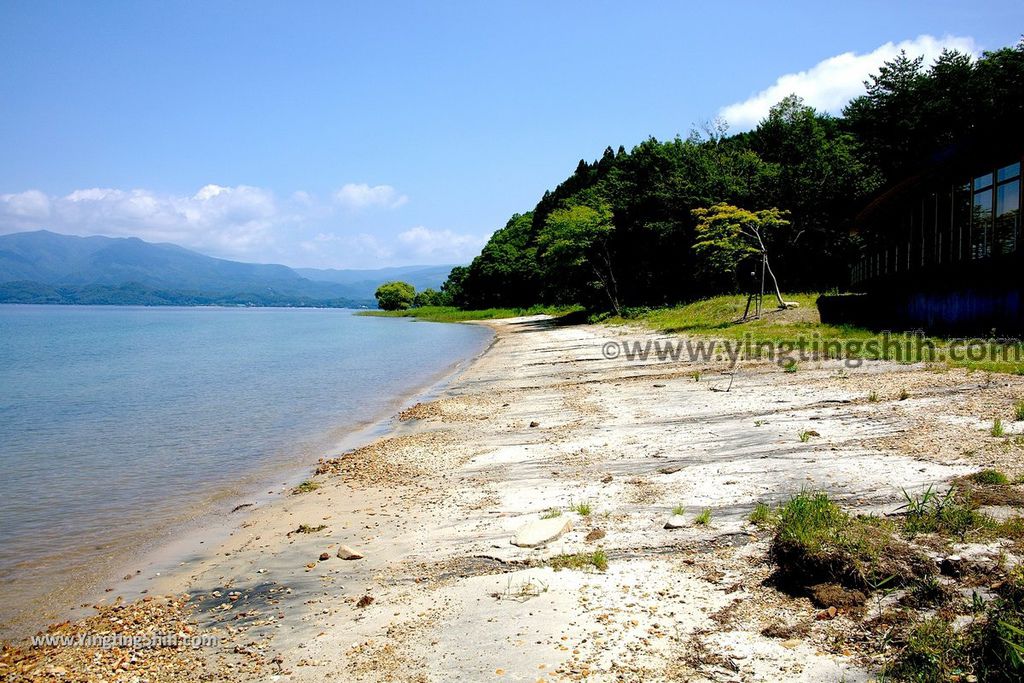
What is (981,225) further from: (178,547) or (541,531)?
(178,547)

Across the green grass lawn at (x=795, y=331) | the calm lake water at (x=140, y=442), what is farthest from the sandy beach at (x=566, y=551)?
the green grass lawn at (x=795, y=331)

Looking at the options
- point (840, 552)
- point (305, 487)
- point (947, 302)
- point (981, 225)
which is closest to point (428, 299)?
point (947, 302)

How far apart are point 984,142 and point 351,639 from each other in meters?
20.2

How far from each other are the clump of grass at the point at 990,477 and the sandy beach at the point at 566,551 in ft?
0.89

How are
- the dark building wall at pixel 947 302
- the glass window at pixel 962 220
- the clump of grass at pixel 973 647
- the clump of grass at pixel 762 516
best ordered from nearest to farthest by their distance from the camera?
the clump of grass at pixel 973 647 → the clump of grass at pixel 762 516 → the dark building wall at pixel 947 302 → the glass window at pixel 962 220

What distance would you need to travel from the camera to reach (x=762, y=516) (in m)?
5.82

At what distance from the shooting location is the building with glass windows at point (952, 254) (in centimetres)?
1766

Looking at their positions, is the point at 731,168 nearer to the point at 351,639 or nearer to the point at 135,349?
the point at 135,349

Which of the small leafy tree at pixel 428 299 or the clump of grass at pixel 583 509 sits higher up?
the small leafy tree at pixel 428 299

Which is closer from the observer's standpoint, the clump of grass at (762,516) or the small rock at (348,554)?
the clump of grass at (762,516)

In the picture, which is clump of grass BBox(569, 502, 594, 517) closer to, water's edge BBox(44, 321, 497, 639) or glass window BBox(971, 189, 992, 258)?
water's edge BBox(44, 321, 497, 639)

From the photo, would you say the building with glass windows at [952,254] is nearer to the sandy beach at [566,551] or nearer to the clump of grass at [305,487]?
Answer: the sandy beach at [566,551]

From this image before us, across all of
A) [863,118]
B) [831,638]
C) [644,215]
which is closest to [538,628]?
[831,638]

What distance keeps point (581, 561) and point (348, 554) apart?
91.4 inches
